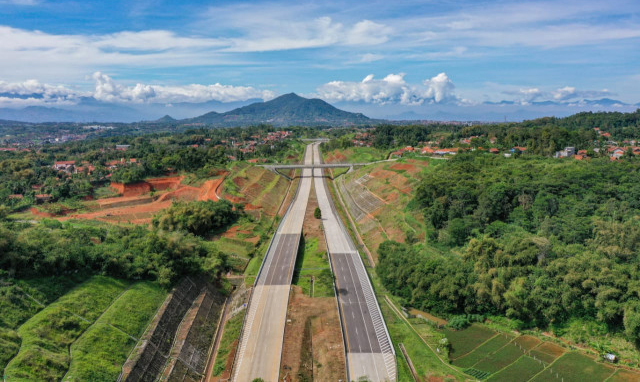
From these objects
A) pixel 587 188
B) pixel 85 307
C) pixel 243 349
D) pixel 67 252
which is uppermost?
pixel 587 188

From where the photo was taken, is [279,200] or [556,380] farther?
[279,200]

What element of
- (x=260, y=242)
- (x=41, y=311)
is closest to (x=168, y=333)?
(x=41, y=311)

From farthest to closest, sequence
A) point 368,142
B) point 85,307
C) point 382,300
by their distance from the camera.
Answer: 1. point 368,142
2. point 382,300
3. point 85,307

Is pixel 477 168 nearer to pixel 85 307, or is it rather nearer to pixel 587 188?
pixel 587 188

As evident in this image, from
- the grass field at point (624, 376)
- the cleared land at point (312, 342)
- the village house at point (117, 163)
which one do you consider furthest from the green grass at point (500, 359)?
the village house at point (117, 163)

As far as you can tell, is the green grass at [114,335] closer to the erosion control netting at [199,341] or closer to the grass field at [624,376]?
the erosion control netting at [199,341]

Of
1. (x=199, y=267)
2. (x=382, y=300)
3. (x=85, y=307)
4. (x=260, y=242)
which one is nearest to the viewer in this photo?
(x=85, y=307)

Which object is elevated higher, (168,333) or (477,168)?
(477,168)
